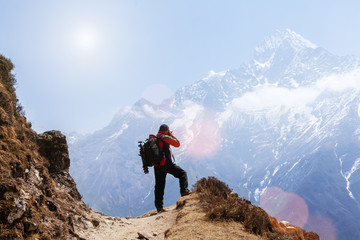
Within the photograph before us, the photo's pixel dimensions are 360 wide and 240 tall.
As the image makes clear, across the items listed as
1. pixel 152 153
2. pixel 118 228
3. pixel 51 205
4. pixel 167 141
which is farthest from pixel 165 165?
pixel 51 205

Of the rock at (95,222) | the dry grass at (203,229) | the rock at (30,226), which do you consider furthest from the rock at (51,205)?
the dry grass at (203,229)

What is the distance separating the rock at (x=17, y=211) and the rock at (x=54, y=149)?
5255mm

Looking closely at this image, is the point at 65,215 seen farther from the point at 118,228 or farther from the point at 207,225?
the point at 207,225

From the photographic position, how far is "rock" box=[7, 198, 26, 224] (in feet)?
13.8

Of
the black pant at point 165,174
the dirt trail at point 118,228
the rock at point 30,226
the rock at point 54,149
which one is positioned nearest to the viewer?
the rock at point 30,226

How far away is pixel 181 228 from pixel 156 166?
3.45 metres

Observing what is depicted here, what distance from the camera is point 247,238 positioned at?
532cm

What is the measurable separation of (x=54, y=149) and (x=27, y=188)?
4.48m

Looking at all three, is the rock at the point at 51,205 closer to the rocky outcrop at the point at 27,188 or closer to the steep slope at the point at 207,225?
the rocky outcrop at the point at 27,188

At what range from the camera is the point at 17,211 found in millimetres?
4406

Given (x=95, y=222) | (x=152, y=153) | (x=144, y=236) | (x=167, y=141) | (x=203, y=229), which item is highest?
(x=167, y=141)

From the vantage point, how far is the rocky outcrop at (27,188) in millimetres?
4379

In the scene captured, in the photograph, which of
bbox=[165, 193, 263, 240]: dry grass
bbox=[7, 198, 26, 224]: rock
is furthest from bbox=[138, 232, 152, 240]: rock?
bbox=[7, 198, 26, 224]: rock

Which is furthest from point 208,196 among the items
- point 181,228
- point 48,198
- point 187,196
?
point 48,198
